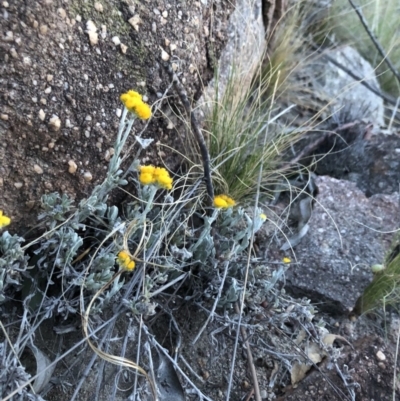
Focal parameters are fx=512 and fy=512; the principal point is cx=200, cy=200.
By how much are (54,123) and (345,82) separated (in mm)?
1950

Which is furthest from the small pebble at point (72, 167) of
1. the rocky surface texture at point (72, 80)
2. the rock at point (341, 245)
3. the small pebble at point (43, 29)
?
the rock at point (341, 245)

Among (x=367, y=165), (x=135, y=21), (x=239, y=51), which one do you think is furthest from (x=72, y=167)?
(x=367, y=165)

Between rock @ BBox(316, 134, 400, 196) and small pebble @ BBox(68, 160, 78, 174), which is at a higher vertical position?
small pebble @ BBox(68, 160, 78, 174)

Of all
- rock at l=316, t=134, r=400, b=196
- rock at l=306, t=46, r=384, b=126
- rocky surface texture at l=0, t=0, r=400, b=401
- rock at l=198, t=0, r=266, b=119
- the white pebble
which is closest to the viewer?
rocky surface texture at l=0, t=0, r=400, b=401

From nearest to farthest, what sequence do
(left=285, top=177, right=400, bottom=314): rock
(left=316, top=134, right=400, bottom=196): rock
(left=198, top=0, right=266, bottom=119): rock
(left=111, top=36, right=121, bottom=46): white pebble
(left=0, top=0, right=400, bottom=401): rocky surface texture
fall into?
(left=0, top=0, right=400, bottom=401): rocky surface texture < (left=111, top=36, right=121, bottom=46): white pebble < (left=285, top=177, right=400, bottom=314): rock < (left=198, top=0, right=266, bottom=119): rock < (left=316, top=134, right=400, bottom=196): rock

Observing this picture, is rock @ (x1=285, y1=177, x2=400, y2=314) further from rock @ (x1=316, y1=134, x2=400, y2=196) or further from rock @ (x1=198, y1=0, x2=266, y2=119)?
rock @ (x1=198, y1=0, x2=266, y2=119)

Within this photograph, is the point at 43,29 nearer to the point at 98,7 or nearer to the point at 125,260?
the point at 98,7

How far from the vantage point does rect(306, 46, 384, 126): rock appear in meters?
2.67

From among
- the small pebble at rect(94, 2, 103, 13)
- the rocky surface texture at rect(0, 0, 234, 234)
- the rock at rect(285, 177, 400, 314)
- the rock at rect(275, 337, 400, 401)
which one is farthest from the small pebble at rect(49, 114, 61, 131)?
the rock at rect(275, 337, 400, 401)

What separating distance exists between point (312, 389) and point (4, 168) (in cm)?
102

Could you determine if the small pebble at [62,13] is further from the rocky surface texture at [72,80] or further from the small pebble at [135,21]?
the small pebble at [135,21]

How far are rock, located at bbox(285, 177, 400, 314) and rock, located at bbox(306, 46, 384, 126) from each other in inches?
31.4

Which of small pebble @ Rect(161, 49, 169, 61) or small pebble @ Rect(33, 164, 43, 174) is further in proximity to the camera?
small pebble @ Rect(161, 49, 169, 61)

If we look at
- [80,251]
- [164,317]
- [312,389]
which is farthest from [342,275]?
[80,251]
